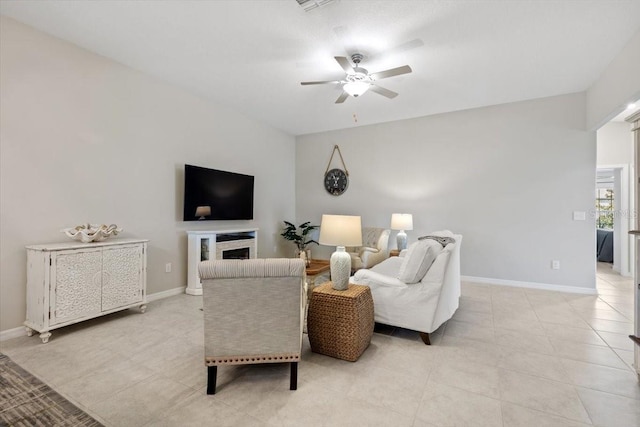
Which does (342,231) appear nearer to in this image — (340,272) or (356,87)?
(340,272)

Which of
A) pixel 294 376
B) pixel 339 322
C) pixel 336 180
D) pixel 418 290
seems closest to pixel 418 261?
pixel 418 290

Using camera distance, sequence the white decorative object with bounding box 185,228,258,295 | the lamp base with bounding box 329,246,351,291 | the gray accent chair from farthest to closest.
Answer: the white decorative object with bounding box 185,228,258,295 → the lamp base with bounding box 329,246,351,291 → the gray accent chair

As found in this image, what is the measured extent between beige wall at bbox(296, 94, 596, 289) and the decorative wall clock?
0.21m

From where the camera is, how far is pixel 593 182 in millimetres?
3916

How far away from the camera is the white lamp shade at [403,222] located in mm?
4656

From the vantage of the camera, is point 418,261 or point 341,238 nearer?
point 341,238

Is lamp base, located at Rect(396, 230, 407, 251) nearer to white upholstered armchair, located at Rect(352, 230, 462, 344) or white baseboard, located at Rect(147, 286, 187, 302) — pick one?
white upholstered armchair, located at Rect(352, 230, 462, 344)

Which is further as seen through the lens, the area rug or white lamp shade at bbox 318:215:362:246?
white lamp shade at bbox 318:215:362:246

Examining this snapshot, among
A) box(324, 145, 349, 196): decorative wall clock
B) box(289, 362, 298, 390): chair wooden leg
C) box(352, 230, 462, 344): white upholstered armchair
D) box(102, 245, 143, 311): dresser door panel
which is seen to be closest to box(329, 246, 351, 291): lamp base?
box(352, 230, 462, 344): white upholstered armchair

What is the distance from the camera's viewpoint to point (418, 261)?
2.45m

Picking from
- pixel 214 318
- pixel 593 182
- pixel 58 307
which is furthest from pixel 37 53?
pixel 593 182

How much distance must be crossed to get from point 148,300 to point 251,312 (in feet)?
8.31

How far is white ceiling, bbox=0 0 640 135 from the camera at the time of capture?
2355mm

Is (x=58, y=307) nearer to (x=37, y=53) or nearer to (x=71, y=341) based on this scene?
(x=71, y=341)
